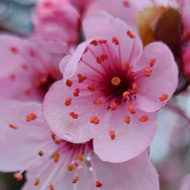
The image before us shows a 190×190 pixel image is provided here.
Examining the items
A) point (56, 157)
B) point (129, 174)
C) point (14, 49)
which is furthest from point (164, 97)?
point (14, 49)

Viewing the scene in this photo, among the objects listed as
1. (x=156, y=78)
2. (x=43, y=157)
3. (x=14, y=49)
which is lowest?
(x=43, y=157)

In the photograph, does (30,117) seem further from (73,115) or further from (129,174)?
(129,174)

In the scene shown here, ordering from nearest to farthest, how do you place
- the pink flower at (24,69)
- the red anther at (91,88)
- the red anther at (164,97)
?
the red anther at (164,97)
the red anther at (91,88)
the pink flower at (24,69)

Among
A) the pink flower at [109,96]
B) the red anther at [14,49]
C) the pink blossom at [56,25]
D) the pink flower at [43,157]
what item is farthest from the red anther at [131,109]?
the red anther at [14,49]

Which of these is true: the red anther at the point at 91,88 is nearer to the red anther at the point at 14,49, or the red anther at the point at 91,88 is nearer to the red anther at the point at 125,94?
the red anther at the point at 125,94

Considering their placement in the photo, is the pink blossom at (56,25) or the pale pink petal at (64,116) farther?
the pink blossom at (56,25)

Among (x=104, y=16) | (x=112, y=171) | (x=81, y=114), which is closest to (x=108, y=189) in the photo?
(x=112, y=171)
